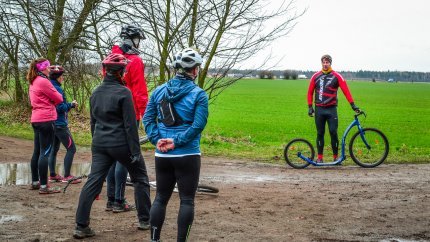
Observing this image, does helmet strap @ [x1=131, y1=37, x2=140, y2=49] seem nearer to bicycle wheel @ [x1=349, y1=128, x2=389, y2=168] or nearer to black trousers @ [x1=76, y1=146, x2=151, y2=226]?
black trousers @ [x1=76, y1=146, x2=151, y2=226]

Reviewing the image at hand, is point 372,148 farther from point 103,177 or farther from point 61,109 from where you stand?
point 103,177

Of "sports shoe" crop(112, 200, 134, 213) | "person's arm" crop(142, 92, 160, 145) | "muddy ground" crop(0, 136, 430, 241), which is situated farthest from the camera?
"sports shoe" crop(112, 200, 134, 213)

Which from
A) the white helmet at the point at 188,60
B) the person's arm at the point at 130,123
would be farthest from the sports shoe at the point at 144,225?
the white helmet at the point at 188,60

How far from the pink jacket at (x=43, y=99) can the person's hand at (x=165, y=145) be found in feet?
13.0

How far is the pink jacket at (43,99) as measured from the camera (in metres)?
9.05

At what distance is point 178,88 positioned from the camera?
567 cm

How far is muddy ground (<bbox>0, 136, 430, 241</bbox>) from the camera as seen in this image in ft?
22.3

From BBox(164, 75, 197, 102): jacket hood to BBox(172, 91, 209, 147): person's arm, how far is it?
139 mm

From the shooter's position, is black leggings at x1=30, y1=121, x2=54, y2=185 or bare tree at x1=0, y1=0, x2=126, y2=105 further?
bare tree at x1=0, y1=0, x2=126, y2=105

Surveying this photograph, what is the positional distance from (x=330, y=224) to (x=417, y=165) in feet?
21.1

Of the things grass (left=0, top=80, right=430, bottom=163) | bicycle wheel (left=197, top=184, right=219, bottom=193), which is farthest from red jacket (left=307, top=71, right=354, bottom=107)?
bicycle wheel (left=197, top=184, right=219, bottom=193)

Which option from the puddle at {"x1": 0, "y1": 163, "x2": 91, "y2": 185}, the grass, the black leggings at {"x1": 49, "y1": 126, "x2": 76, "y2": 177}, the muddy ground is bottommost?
the grass

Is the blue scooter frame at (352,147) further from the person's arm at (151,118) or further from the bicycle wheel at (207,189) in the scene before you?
the person's arm at (151,118)

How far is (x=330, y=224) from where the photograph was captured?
24.1 feet
